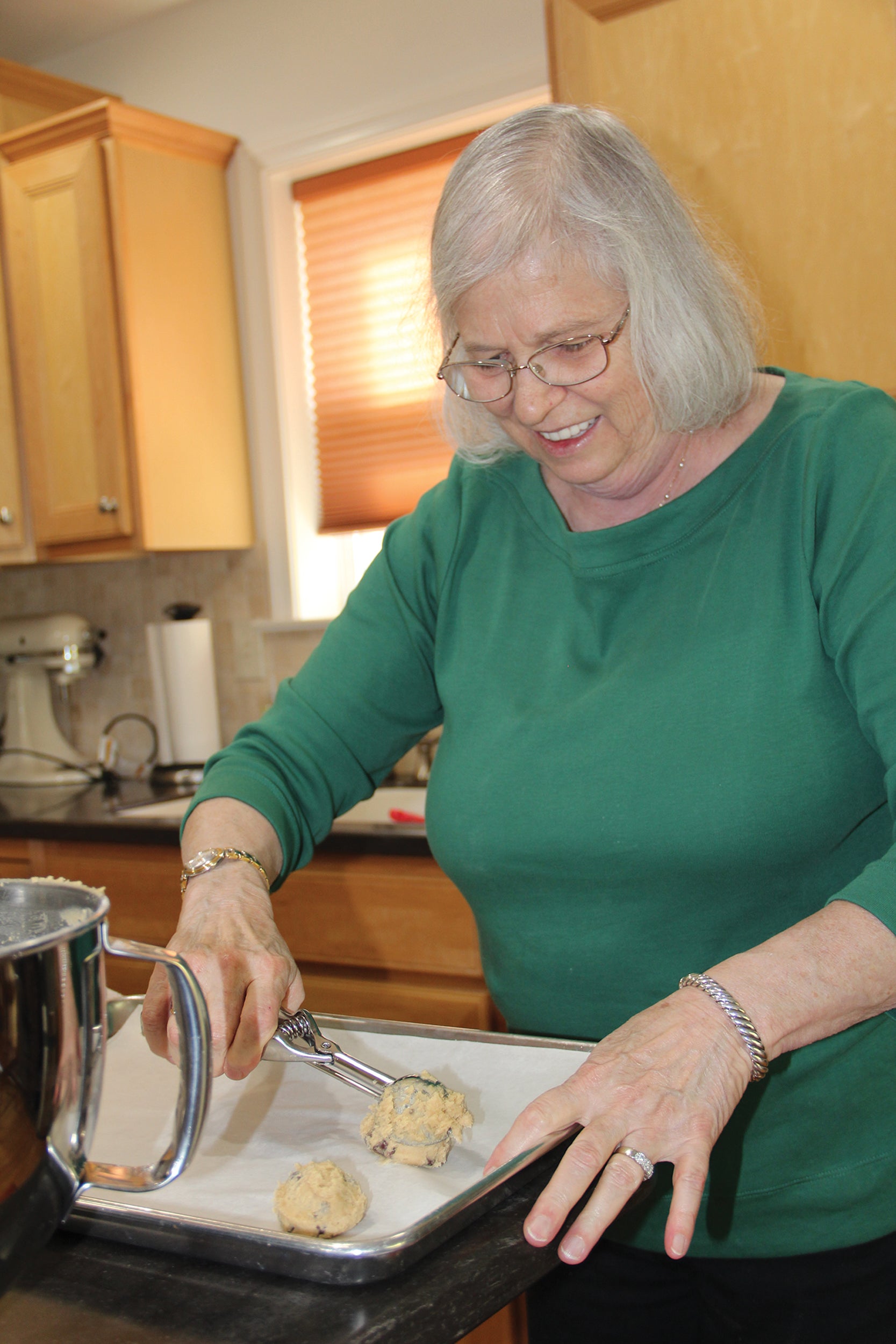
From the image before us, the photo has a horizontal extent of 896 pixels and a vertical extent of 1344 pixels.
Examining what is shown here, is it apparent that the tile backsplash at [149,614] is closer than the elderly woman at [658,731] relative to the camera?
No

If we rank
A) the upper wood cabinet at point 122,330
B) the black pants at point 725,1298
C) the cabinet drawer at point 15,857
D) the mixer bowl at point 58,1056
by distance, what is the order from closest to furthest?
the mixer bowl at point 58,1056
the black pants at point 725,1298
the cabinet drawer at point 15,857
the upper wood cabinet at point 122,330

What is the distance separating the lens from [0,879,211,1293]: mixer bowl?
446 millimetres

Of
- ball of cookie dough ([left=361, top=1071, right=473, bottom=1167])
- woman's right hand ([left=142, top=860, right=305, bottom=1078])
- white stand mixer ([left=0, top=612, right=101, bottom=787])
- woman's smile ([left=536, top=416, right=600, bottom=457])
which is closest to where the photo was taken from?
ball of cookie dough ([left=361, top=1071, right=473, bottom=1167])

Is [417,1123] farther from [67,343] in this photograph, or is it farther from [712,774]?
[67,343]

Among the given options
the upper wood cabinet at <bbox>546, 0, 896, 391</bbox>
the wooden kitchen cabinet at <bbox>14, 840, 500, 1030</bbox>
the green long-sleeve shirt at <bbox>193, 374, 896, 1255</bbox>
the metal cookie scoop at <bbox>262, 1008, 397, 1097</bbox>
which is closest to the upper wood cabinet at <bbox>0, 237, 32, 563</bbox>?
the wooden kitchen cabinet at <bbox>14, 840, 500, 1030</bbox>

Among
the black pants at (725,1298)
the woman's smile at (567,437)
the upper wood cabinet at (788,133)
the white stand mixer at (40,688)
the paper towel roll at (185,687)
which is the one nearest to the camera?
the black pants at (725,1298)

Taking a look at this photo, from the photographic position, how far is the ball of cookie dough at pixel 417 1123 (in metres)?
0.67

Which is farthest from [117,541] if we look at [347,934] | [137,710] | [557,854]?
[557,854]

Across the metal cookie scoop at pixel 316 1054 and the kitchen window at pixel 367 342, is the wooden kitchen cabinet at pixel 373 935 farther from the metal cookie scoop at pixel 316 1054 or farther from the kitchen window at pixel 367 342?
the metal cookie scoop at pixel 316 1054

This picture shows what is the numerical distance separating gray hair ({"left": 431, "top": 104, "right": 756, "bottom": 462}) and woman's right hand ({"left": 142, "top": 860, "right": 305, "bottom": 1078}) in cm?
52

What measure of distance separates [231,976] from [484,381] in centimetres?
53

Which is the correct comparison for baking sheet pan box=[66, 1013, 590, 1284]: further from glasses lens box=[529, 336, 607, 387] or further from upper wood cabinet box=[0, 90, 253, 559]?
upper wood cabinet box=[0, 90, 253, 559]

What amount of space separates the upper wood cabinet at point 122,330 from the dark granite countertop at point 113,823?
52 centimetres

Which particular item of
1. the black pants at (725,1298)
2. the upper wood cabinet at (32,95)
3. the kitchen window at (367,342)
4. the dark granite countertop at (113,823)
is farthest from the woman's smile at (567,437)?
the upper wood cabinet at (32,95)
